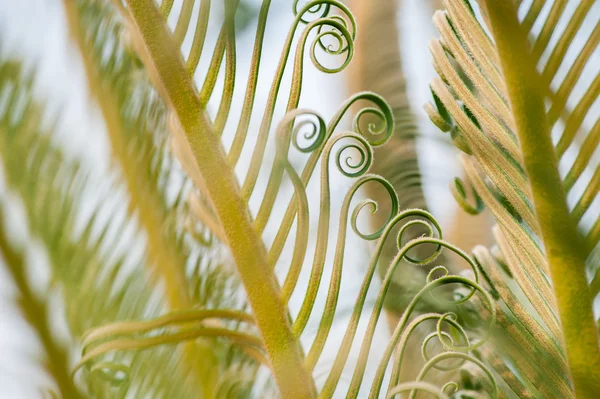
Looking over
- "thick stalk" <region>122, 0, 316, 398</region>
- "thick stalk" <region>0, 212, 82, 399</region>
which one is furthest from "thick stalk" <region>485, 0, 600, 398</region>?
"thick stalk" <region>0, 212, 82, 399</region>

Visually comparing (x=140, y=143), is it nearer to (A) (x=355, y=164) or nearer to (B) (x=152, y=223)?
(B) (x=152, y=223)

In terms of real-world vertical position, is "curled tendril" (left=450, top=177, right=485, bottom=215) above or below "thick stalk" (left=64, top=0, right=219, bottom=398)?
below

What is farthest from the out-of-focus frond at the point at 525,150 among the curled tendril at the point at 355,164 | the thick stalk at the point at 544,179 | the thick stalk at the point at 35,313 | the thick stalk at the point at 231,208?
the thick stalk at the point at 35,313

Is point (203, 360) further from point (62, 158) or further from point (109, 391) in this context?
point (62, 158)

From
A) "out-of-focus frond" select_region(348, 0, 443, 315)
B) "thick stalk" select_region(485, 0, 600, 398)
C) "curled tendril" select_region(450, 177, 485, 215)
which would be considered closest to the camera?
"thick stalk" select_region(485, 0, 600, 398)

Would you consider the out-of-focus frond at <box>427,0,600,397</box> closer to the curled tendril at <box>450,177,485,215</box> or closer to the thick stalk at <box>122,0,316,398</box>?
the curled tendril at <box>450,177,485,215</box>

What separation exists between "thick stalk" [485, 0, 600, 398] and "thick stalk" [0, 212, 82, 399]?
1.58 ft

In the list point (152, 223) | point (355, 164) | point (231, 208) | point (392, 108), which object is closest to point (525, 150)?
point (355, 164)

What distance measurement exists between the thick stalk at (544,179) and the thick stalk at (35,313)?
0.48 meters

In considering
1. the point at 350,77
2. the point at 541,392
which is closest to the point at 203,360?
the point at 541,392

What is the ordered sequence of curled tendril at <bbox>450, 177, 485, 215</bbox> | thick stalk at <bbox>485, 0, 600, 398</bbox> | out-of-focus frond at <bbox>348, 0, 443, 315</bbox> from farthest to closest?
1. out-of-focus frond at <bbox>348, 0, 443, 315</bbox>
2. curled tendril at <bbox>450, 177, 485, 215</bbox>
3. thick stalk at <bbox>485, 0, 600, 398</bbox>

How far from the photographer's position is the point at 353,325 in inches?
23.7

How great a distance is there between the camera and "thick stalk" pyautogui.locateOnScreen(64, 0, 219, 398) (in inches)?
31.3

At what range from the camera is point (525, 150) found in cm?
61
